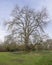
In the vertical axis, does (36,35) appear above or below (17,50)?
above

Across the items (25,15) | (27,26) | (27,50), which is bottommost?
(27,50)

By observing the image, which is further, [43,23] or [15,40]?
[43,23]

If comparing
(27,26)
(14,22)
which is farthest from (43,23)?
(14,22)

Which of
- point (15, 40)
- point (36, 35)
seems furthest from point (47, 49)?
point (15, 40)

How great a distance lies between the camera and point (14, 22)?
34000mm

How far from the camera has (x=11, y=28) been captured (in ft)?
111

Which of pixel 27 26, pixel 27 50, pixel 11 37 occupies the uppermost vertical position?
pixel 27 26

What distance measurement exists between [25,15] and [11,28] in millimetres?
3997

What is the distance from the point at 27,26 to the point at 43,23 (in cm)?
316

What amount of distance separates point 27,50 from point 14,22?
587cm

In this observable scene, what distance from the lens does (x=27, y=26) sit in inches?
1366

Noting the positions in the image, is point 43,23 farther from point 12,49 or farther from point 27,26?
point 12,49

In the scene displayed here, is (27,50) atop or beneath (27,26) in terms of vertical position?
beneath

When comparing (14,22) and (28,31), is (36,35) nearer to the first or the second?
(28,31)
